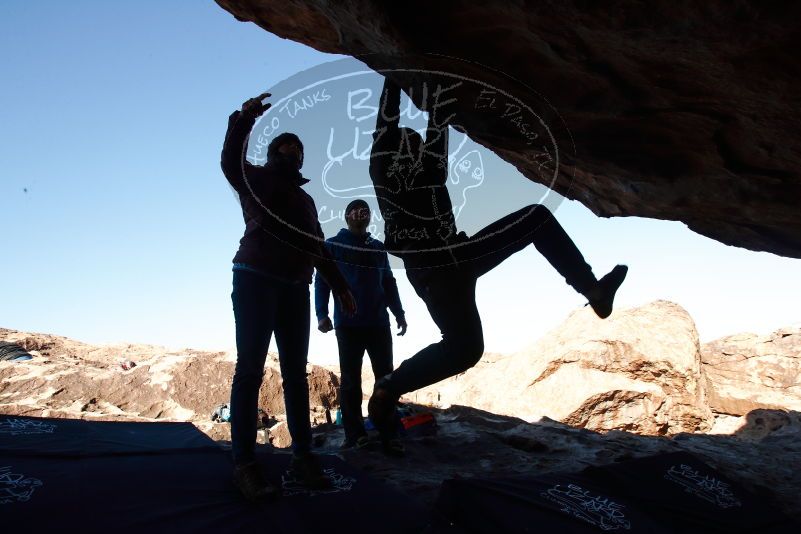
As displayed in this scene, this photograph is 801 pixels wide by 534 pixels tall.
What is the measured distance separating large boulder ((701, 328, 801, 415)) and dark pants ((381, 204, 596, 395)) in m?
7.13

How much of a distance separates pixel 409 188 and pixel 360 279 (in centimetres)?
168

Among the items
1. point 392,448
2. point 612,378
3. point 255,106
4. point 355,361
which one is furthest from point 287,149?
point 612,378

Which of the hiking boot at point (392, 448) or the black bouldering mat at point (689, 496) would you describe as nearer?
the black bouldering mat at point (689, 496)

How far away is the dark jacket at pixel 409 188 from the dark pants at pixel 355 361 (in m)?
1.59

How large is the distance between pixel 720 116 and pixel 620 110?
1.90 ft

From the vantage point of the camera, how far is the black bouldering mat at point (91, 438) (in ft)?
11.2

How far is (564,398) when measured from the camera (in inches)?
301

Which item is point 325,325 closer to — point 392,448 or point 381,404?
point 392,448

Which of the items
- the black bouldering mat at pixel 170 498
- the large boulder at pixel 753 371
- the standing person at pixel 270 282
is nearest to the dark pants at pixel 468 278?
the standing person at pixel 270 282

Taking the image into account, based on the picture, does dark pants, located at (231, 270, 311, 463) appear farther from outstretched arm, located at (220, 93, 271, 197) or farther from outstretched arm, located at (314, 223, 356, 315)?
outstretched arm, located at (220, 93, 271, 197)

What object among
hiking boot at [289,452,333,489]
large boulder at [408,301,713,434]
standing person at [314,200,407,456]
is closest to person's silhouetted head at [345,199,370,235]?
standing person at [314,200,407,456]

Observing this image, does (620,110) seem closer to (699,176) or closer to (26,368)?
(699,176)

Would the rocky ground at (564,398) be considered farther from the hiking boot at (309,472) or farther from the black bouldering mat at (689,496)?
the hiking boot at (309,472)

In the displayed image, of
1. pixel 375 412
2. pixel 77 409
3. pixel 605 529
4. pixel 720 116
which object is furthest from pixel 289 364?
pixel 77 409
